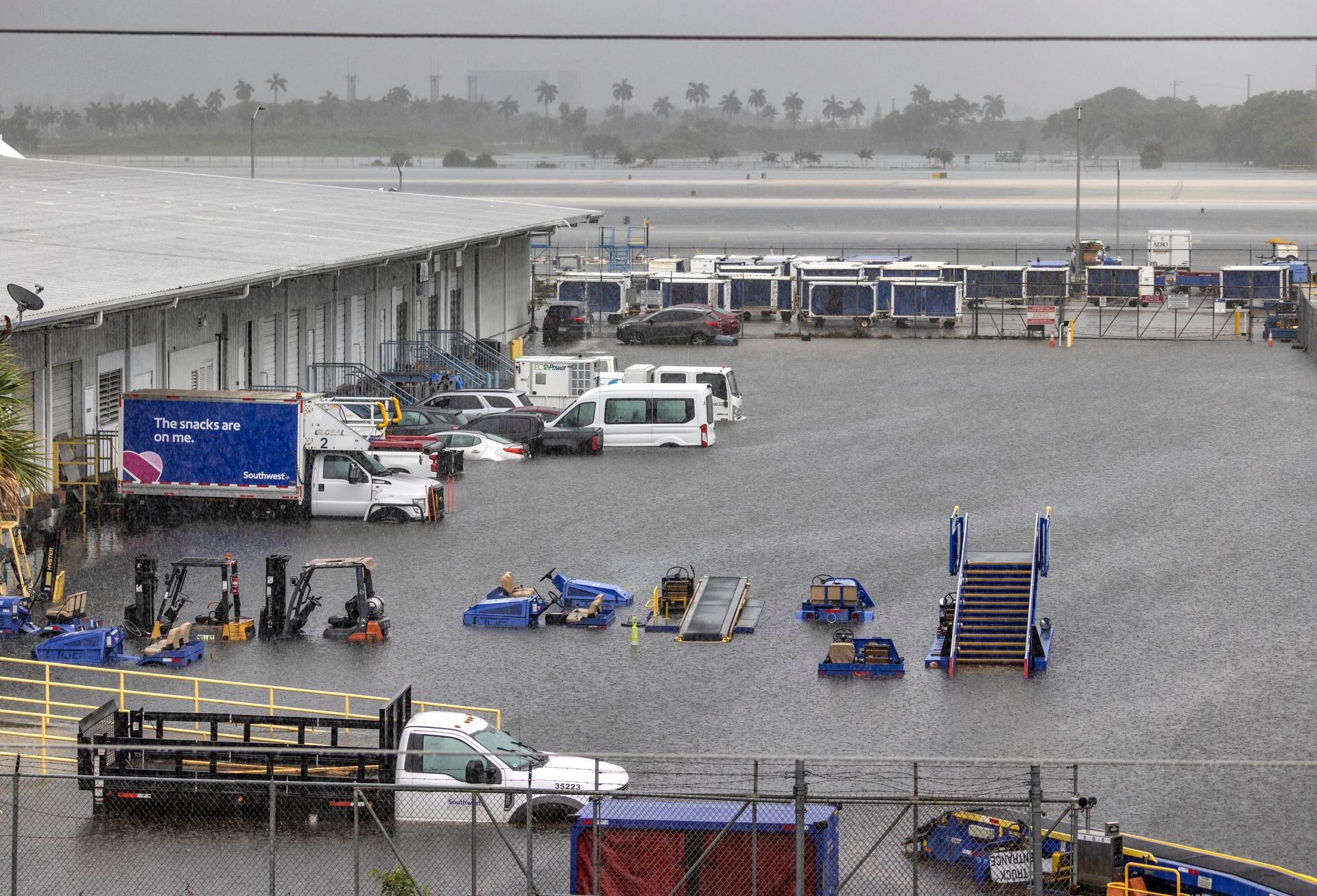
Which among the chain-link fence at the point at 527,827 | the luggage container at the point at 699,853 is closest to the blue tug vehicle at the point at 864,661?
the chain-link fence at the point at 527,827

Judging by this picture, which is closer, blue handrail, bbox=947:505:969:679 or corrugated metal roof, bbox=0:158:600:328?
blue handrail, bbox=947:505:969:679

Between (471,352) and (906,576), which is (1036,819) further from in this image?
(471,352)

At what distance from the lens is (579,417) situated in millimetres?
38906

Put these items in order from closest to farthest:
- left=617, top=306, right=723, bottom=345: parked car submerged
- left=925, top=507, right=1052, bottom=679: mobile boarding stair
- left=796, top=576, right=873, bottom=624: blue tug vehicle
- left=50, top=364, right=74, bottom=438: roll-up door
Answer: left=925, top=507, right=1052, bottom=679: mobile boarding stair → left=796, top=576, right=873, bottom=624: blue tug vehicle → left=50, top=364, right=74, bottom=438: roll-up door → left=617, top=306, right=723, bottom=345: parked car submerged

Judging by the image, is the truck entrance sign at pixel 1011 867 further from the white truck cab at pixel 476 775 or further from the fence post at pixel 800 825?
the white truck cab at pixel 476 775

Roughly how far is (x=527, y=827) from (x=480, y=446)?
78.9ft

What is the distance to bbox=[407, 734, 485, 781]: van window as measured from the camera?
16.6 m

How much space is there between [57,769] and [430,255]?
114 ft

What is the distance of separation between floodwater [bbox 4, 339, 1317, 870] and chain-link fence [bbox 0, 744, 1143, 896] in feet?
5.23

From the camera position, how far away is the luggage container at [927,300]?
208 ft

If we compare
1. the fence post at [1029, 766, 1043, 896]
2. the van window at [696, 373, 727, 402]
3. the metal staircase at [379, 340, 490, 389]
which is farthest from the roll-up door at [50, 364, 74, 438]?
the fence post at [1029, 766, 1043, 896]

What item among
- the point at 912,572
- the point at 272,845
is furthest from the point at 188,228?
the point at 272,845

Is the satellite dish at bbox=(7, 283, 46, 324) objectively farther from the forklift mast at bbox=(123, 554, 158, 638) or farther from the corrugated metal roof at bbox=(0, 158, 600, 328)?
the forklift mast at bbox=(123, 554, 158, 638)

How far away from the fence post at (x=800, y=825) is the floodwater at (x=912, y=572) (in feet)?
15.1
